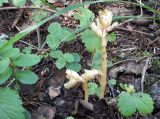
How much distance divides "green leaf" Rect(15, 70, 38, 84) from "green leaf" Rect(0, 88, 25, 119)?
0.43 ft

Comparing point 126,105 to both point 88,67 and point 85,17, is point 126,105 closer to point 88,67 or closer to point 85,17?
point 88,67

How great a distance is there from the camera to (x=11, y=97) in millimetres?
1883

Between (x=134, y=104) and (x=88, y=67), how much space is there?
561mm

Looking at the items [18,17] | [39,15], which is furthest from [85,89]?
[18,17]

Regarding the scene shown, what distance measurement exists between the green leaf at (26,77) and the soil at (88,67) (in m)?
0.22

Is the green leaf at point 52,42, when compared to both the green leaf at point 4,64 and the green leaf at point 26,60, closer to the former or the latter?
the green leaf at point 26,60

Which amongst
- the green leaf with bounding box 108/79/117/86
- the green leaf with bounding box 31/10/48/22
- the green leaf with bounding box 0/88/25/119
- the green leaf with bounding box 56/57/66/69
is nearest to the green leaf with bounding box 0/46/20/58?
the green leaf with bounding box 0/88/25/119

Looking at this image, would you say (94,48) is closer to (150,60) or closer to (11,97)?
(150,60)

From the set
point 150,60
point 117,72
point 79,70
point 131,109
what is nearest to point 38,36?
point 79,70

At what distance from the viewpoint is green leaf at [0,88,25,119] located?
1.82 m

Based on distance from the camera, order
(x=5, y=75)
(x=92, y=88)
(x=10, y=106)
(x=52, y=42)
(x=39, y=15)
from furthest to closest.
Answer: (x=39, y=15)
(x=52, y=42)
(x=92, y=88)
(x=5, y=75)
(x=10, y=106)

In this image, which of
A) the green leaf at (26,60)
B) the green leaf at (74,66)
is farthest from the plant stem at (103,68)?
the green leaf at (26,60)

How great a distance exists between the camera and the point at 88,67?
→ 2.39 meters

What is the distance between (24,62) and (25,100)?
12.4 inches
